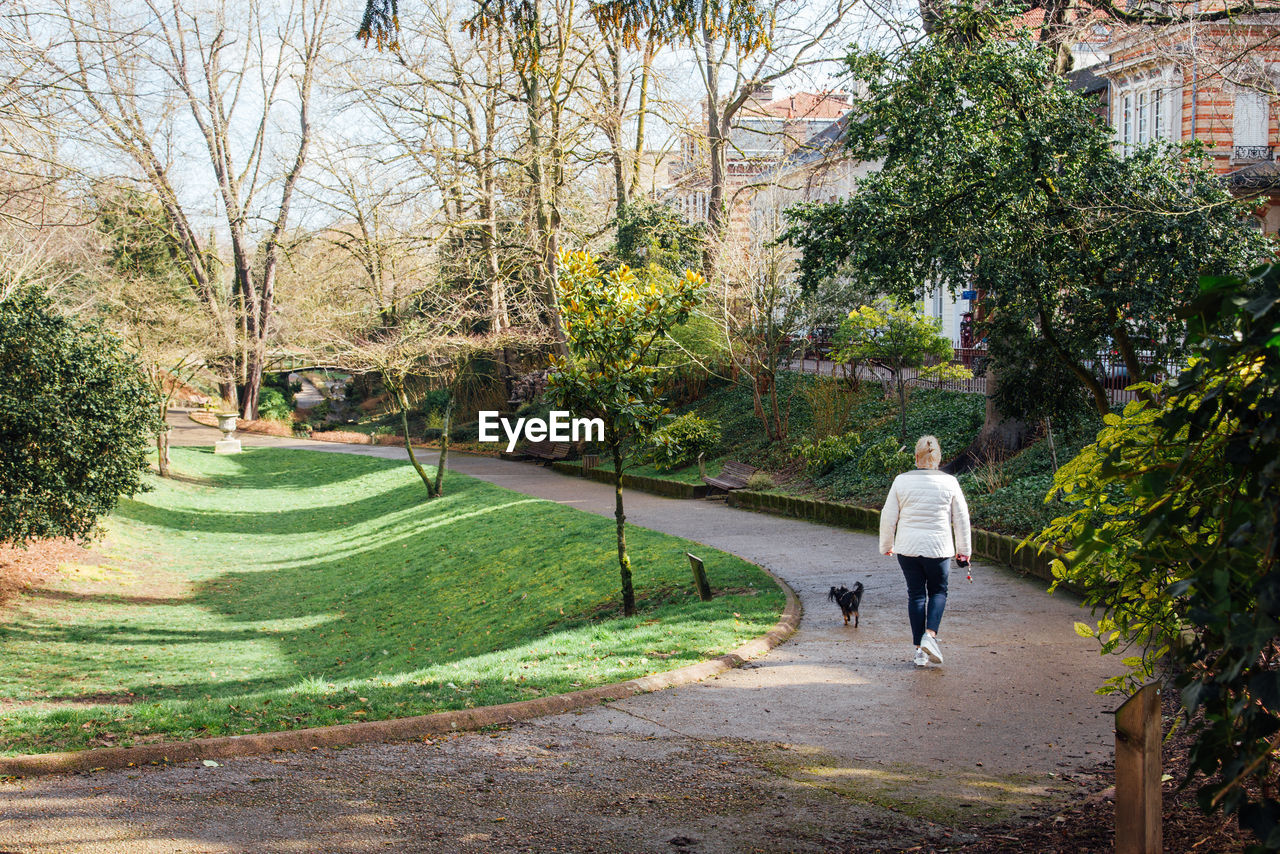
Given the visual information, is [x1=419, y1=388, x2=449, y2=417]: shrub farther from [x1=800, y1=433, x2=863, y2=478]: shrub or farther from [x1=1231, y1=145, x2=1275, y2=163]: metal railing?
[x1=1231, y1=145, x2=1275, y2=163]: metal railing

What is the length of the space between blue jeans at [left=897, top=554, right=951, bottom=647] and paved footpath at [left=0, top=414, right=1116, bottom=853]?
36 cm

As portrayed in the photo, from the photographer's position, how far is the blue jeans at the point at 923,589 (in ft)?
24.2

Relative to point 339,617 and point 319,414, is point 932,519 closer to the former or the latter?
point 339,617

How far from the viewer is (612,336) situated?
10047mm

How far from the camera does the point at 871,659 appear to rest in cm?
782

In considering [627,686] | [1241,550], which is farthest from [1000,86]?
[1241,550]

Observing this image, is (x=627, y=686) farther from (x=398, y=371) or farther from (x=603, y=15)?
(x=398, y=371)

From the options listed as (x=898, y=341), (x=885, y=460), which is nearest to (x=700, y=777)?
(x=885, y=460)

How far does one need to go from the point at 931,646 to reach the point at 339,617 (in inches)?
391

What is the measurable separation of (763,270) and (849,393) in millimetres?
3472

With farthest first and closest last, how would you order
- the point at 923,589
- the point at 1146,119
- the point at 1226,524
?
the point at 1146,119, the point at 923,589, the point at 1226,524

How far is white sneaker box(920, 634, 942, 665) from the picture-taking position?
24.3 ft

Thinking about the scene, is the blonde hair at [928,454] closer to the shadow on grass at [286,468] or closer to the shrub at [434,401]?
the shadow on grass at [286,468]

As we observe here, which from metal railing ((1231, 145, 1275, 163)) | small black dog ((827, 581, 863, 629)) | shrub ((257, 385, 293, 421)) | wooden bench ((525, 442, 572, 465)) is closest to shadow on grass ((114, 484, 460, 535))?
wooden bench ((525, 442, 572, 465))
